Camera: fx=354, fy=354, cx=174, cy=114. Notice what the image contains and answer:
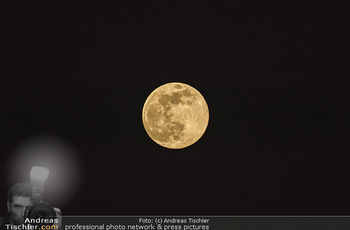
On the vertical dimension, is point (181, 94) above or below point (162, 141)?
above

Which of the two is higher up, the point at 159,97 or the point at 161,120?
the point at 159,97

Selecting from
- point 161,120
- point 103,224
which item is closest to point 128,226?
point 103,224

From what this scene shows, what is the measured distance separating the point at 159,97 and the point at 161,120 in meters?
0.49

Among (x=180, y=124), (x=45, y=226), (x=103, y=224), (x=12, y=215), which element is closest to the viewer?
(x=45, y=226)

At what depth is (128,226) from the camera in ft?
19.5

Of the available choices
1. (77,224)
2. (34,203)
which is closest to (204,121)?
(77,224)

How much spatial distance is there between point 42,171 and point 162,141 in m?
2.66

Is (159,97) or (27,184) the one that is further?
(159,97)

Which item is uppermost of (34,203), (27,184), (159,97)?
(159,97)

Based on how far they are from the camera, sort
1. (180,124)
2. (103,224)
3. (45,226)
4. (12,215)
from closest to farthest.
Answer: (45,226), (12,215), (103,224), (180,124)

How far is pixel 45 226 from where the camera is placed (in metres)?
4.62

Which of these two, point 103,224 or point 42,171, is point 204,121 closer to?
point 103,224

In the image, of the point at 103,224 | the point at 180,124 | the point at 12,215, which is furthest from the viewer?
the point at 180,124

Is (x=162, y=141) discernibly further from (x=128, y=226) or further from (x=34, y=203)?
(x=34, y=203)
